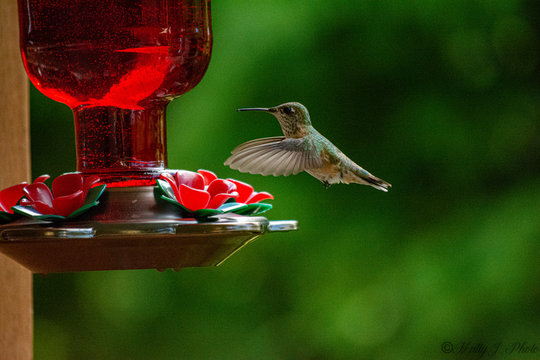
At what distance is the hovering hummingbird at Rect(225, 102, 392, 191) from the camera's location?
190cm

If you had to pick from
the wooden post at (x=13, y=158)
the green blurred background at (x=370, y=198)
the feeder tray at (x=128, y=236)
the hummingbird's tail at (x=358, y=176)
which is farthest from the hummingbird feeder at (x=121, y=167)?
the green blurred background at (x=370, y=198)

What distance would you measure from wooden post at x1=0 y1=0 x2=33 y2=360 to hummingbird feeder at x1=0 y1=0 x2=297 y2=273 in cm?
62

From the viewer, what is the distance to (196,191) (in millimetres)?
1152

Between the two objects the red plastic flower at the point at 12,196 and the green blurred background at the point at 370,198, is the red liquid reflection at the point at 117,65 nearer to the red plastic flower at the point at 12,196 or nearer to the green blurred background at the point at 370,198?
the red plastic flower at the point at 12,196

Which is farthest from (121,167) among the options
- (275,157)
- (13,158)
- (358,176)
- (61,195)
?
(358,176)

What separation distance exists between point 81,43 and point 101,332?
7.45 ft

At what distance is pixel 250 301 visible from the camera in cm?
341

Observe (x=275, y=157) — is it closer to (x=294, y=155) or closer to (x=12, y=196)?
(x=294, y=155)

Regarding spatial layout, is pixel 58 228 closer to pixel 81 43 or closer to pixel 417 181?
pixel 81 43

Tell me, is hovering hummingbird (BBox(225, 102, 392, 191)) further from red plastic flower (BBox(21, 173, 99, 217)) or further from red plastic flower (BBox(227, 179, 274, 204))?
red plastic flower (BBox(21, 173, 99, 217))

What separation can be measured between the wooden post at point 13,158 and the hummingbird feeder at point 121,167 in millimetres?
623

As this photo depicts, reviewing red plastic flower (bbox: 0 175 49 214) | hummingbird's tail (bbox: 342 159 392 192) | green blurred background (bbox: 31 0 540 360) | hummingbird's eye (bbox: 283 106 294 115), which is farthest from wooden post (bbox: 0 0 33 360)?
green blurred background (bbox: 31 0 540 360)

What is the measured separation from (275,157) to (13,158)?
76cm

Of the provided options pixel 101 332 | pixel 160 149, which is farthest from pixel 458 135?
pixel 160 149
